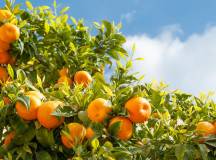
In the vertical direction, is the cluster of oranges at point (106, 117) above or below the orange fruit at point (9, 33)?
below

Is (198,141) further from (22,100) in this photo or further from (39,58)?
(39,58)

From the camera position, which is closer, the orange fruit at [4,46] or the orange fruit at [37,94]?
the orange fruit at [37,94]

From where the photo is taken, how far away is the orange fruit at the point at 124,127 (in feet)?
9.23

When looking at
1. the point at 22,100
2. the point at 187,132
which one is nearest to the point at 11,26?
the point at 22,100

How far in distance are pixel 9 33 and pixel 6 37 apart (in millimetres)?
37

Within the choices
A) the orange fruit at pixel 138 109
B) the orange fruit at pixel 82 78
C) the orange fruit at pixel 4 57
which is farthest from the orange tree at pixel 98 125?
the orange fruit at pixel 4 57

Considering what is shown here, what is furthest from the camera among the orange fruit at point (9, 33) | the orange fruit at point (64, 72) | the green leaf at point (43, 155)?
the orange fruit at point (64, 72)

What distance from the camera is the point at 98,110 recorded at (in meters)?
2.79

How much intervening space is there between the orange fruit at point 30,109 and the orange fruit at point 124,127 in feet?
1.47

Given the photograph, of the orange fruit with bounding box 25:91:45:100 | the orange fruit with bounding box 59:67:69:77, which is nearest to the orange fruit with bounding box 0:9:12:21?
the orange fruit with bounding box 59:67:69:77

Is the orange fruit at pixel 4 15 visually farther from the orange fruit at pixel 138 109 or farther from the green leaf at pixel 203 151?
the green leaf at pixel 203 151

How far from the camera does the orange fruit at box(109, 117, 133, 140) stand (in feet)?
9.23

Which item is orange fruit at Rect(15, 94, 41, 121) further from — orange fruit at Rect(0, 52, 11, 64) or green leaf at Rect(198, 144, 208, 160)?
orange fruit at Rect(0, 52, 11, 64)

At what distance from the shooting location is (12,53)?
13.1 ft
